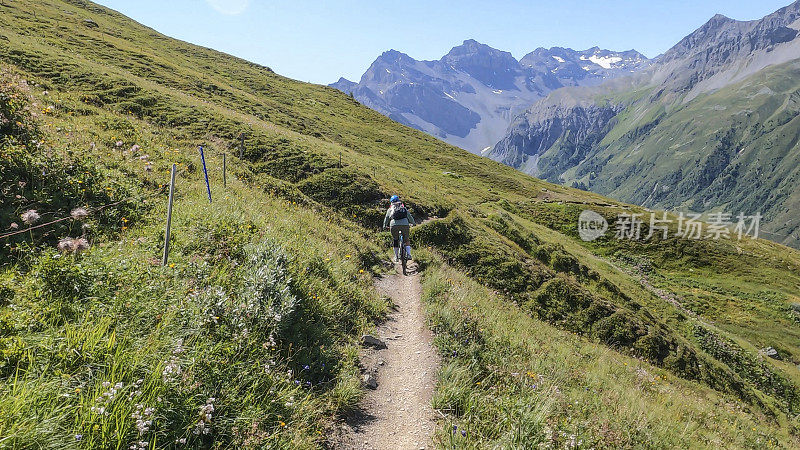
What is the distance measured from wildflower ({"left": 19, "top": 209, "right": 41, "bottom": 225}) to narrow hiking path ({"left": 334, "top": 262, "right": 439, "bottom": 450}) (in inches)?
316

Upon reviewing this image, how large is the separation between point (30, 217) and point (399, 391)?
906 centimetres

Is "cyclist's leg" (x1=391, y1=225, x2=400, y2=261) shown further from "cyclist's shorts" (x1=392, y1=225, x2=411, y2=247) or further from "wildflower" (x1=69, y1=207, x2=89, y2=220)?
"wildflower" (x1=69, y1=207, x2=89, y2=220)

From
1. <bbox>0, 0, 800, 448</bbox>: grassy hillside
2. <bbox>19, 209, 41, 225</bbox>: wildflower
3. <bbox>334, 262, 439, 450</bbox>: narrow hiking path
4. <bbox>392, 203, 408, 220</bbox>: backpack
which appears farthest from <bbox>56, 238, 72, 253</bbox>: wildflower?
<bbox>392, 203, 408, 220</bbox>: backpack

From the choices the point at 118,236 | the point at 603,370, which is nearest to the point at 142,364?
the point at 118,236

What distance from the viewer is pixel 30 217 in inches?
314

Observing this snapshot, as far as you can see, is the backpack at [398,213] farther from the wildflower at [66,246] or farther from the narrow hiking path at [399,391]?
the wildflower at [66,246]

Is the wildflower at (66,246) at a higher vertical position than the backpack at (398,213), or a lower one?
lower

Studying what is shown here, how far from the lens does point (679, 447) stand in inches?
333

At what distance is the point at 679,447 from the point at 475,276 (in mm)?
13465

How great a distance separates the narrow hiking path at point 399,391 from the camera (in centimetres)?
635

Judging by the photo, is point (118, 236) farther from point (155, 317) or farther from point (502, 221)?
point (502, 221)

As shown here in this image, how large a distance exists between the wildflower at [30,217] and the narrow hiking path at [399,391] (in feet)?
26.3

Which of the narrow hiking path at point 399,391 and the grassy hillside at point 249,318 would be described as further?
the narrow hiking path at point 399,391

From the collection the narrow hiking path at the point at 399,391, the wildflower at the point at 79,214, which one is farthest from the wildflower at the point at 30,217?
the narrow hiking path at the point at 399,391
